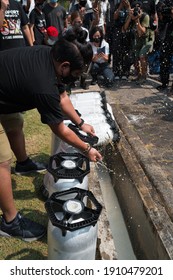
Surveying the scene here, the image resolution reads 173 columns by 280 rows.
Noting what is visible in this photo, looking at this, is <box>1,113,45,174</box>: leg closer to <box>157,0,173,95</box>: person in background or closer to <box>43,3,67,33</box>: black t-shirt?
<box>43,3,67,33</box>: black t-shirt

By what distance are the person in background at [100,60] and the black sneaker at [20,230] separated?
5065 millimetres

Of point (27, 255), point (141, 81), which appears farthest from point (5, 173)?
point (141, 81)

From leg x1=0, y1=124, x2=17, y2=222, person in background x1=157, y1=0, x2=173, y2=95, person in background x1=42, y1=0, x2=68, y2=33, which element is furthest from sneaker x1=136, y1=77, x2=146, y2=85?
leg x1=0, y1=124, x2=17, y2=222

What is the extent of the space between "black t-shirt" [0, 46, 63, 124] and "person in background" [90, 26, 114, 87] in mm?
4860

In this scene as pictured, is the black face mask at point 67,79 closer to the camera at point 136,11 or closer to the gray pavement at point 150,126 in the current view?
the gray pavement at point 150,126

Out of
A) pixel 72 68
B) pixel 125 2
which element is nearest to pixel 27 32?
pixel 72 68

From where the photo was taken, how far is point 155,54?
27.9 feet

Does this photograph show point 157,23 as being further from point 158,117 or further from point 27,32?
point 27,32

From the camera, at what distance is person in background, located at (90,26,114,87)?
7.02 m

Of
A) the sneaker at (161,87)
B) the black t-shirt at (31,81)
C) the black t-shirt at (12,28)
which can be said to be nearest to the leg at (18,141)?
the black t-shirt at (31,81)

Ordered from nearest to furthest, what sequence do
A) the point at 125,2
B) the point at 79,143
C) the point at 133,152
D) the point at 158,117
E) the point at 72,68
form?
the point at 72,68 < the point at 79,143 < the point at 133,152 < the point at 158,117 < the point at 125,2

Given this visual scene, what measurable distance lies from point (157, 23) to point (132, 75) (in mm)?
1629

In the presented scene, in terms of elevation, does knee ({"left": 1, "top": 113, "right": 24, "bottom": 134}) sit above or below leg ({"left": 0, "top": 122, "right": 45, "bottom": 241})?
above

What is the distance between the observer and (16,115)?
10.4 ft
